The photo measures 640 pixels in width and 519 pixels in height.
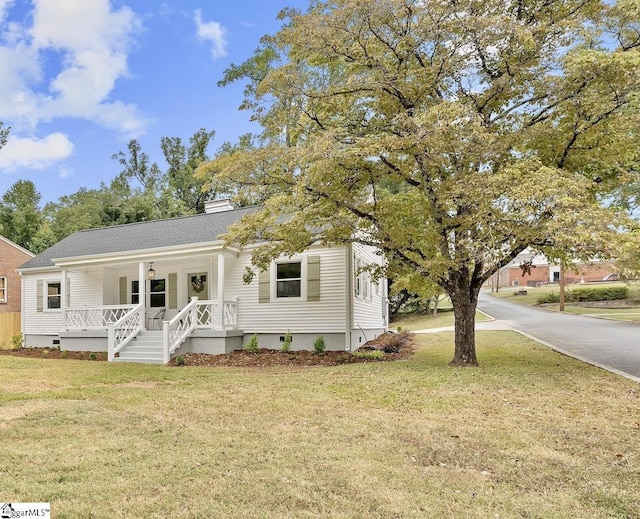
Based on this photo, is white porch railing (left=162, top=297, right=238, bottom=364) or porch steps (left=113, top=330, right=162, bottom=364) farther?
porch steps (left=113, top=330, right=162, bottom=364)

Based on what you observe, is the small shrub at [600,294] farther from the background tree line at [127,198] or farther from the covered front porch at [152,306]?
the covered front porch at [152,306]

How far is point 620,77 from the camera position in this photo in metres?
8.62

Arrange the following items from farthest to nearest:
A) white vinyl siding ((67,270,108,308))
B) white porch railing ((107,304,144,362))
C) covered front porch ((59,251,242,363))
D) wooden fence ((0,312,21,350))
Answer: wooden fence ((0,312,21,350))
white vinyl siding ((67,270,108,308))
covered front porch ((59,251,242,363))
white porch railing ((107,304,144,362))

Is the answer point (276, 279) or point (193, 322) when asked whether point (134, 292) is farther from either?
point (276, 279)

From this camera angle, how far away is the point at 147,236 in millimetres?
17391

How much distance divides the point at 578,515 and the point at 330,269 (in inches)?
429

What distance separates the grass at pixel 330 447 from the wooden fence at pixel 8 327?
44.2ft

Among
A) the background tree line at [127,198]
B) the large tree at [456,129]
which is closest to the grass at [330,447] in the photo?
the large tree at [456,129]

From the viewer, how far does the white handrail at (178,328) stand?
41.7 feet

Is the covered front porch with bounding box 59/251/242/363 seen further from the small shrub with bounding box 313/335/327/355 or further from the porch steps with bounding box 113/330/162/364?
the small shrub with bounding box 313/335/327/355

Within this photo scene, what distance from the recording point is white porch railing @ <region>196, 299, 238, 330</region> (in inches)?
543

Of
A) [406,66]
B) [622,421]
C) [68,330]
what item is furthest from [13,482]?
[68,330]

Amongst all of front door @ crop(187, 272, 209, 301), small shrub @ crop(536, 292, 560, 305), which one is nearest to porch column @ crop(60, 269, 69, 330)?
front door @ crop(187, 272, 209, 301)

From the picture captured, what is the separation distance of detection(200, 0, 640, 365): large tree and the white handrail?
3.67m
